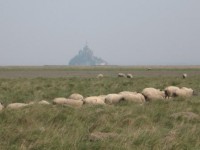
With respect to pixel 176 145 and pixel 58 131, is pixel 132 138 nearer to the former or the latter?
pixel 176 145

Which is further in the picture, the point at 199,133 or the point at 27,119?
Result: the point at 27,119

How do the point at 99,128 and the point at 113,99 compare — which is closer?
the point at 99,128

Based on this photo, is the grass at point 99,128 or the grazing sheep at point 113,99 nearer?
the grass at point 99,128

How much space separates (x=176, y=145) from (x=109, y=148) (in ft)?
5.19

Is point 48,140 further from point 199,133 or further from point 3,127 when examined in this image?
point 199,133

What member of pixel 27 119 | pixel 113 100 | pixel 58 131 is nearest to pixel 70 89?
pixel 113 100

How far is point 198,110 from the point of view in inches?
577

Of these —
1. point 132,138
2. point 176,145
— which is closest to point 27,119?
point 132,138

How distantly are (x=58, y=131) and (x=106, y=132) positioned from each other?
1.40 metres

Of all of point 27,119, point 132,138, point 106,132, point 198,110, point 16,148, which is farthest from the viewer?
point 198,110

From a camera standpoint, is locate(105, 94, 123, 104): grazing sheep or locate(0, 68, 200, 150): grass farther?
locate(105, 94, 123, 104): grazing sheep

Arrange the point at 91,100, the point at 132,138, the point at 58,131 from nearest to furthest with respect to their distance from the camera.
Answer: the point at 132,138, the point at 58,131, the point at 91,100

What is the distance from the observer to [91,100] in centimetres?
1723

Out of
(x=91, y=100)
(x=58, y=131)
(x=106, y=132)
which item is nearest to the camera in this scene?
(x=58, y=131)
